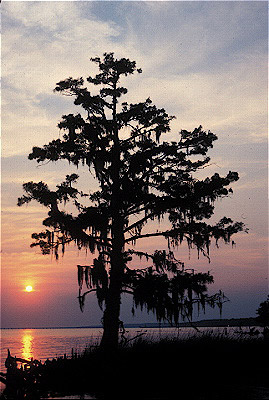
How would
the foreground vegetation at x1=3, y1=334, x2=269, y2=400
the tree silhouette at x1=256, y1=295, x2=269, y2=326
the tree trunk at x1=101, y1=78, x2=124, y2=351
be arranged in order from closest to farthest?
the foreground vegetation at x1=3, y1=334, x2=269, y2=400 → the tree trunk at x1=101, y1=78, x2=124, y2=351 → the tree silhouette at x1=256, y1=295, x2=269, y2=326

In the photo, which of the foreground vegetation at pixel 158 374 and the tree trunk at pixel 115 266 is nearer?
the foreground vegetation at pixel 158 374

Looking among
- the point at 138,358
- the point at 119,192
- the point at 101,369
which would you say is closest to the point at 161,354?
the point at 138,358

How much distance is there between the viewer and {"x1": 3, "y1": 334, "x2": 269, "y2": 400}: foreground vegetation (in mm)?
14727

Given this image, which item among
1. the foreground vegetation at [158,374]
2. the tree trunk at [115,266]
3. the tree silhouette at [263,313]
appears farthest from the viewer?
the tree silhouette at [263,313]

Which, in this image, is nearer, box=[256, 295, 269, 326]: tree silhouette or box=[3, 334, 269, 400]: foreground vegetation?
box=[3, 334, 269, 400]: foreground vegetation

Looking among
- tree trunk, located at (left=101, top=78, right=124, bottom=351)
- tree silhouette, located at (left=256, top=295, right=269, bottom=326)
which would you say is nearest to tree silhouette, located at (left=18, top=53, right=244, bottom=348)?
tree trunk, located at (left=101, top=78, right=124, bottom=351)

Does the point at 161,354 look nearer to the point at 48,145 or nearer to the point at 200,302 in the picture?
the point at 200,302

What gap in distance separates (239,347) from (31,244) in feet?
37.5

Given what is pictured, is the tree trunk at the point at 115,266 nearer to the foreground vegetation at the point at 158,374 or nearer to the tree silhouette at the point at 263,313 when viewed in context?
the foreground vegetation at the point at 158,374

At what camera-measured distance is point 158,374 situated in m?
17.3

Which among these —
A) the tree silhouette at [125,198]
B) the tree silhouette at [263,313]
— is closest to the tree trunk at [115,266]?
the tree silhouette at [125,198]

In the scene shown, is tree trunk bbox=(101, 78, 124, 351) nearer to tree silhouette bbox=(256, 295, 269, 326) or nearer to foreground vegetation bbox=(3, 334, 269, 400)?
foreground vegetation bbox=(3, 334, 269, 400)

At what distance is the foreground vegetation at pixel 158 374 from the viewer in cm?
1473

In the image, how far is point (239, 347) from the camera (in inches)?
890
